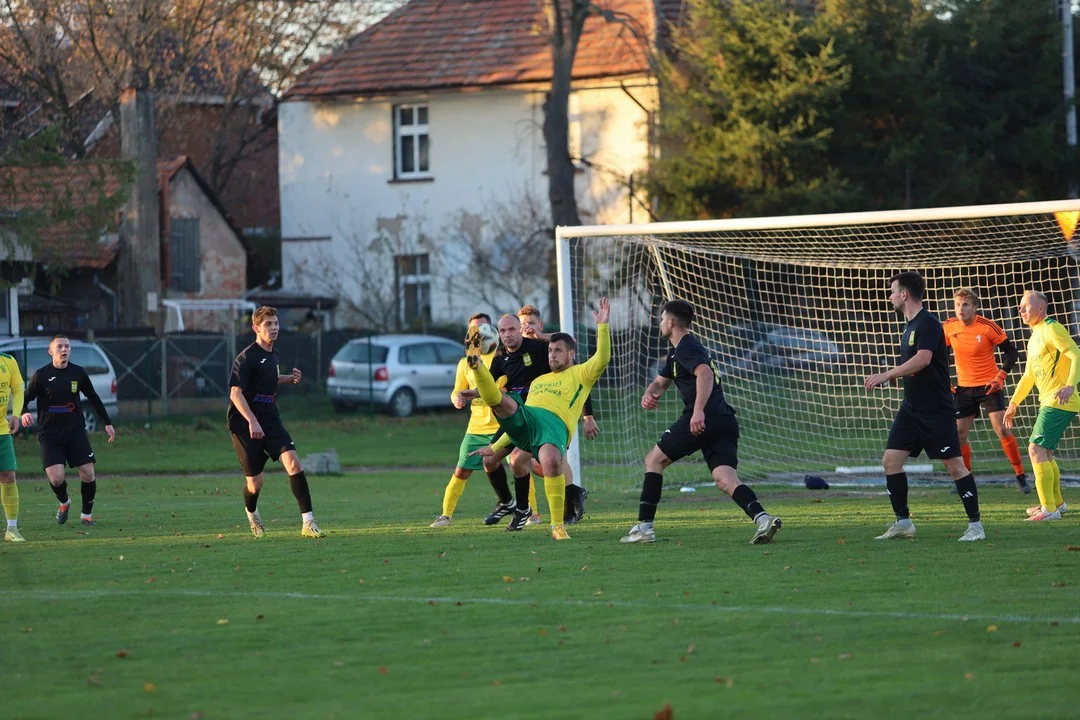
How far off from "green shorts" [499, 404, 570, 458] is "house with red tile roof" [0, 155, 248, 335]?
49.3 ft

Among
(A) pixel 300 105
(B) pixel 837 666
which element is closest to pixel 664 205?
(A) pixel 300 105

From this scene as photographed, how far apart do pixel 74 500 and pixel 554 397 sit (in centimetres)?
751

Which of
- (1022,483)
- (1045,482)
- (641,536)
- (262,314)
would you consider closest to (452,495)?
(641,536)

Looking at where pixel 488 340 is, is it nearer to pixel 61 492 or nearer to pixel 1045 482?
pixel 61 492

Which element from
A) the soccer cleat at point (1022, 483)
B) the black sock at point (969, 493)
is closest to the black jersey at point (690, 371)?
the black sock at point (969, 493)

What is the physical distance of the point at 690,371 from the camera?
10.6 m

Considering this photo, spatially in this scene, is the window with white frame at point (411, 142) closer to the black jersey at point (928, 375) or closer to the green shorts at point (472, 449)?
the green shorts at point (472, 449)

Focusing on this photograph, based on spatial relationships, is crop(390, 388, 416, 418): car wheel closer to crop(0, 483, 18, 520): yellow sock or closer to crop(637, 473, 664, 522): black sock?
crop(0, 483, 18, 520): yellow sock

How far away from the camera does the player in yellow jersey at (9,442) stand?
12.0 meters

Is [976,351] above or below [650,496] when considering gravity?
above

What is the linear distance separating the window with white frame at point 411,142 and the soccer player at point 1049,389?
1100 inches

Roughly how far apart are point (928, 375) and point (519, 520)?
3.79m

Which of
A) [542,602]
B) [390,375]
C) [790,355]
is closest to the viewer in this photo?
[542,602]

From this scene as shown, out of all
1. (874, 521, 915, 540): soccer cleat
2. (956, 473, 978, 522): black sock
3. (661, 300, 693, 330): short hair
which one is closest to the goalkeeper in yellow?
(661, 300, 693, 330): short hair
